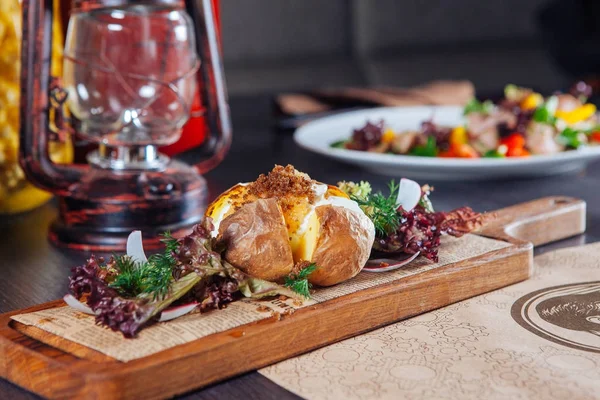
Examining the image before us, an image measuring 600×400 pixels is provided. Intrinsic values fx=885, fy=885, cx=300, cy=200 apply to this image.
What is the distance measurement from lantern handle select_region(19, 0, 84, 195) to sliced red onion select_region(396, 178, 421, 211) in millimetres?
527

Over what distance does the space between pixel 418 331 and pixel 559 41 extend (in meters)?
4.38

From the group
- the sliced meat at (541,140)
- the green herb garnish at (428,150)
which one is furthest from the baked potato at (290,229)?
the sliced meat at (541,140)

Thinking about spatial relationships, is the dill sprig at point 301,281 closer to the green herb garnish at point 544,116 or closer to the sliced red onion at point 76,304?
the sliced red onion at point 76,304

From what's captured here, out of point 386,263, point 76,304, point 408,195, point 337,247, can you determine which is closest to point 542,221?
point 408,195

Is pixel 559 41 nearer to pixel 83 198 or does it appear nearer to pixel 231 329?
pixel 83 198

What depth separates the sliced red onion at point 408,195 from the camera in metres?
1.15

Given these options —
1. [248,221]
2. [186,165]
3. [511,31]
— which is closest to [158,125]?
[186,165]

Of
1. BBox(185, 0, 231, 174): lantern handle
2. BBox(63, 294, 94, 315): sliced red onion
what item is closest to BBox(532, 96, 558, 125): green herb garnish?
BBox(185, 0, 231, 174): lantern handle

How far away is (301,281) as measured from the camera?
920mm

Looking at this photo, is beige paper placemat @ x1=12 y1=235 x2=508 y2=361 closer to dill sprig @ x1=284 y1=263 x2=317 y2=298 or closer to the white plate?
dill sprig @ x1=284 y1=263 x2=317 y2=298

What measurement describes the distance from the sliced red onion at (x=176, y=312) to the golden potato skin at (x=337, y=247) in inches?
5.5

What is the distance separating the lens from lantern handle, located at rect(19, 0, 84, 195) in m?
1.34

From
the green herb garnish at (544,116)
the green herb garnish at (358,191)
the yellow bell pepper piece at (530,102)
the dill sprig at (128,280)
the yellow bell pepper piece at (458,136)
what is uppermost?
the green herb garnish at (358,191)

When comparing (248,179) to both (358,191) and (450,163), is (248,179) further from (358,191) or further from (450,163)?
(358,191)
